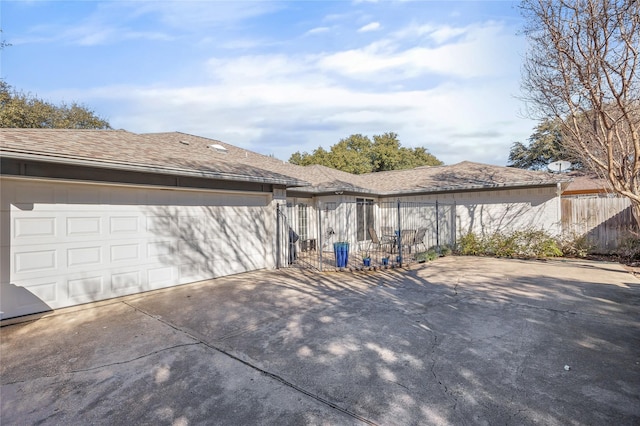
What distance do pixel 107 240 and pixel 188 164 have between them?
242 cm

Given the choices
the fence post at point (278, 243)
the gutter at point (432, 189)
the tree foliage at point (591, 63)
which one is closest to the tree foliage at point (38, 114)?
the gutter at point (432, 189)

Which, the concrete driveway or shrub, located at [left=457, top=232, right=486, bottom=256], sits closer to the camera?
the concrete driveway

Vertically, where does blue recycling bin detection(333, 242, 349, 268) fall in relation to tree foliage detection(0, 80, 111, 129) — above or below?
below

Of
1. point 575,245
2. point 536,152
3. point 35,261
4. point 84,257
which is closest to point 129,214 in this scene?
point 84,257

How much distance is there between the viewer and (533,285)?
7.12 metres

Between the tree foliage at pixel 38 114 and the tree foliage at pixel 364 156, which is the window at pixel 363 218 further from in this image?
the tree foliage at pixel 38 114

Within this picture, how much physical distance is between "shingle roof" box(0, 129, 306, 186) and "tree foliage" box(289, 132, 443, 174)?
797 inches

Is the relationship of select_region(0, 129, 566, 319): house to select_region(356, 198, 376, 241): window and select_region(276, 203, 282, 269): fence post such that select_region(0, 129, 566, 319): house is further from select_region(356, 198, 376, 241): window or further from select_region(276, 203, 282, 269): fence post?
select_region(356, 198, 376, 241): window

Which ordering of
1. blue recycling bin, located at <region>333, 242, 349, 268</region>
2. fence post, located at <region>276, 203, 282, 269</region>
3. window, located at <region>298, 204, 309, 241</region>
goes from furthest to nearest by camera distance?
1. window, located at <region>298, 204, 309, 241</region>
2. fence post, located at <region>276, 203, 282, 269</region>
3. blue recycling bin, located at <region>333, 242, 349, 268</region>

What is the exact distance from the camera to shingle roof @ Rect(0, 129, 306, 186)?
532 centimetres

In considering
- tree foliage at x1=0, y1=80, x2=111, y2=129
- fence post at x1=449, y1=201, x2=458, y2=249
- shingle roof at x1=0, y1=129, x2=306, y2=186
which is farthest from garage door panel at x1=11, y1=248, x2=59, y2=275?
tree foliage at x1=0, y1=80, x2=111, y2=129

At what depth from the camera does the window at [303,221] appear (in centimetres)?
1301

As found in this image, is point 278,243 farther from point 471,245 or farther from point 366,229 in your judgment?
point 471,245

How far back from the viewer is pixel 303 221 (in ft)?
43.4
